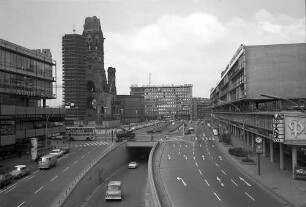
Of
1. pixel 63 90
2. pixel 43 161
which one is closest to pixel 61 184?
pixel 43 161

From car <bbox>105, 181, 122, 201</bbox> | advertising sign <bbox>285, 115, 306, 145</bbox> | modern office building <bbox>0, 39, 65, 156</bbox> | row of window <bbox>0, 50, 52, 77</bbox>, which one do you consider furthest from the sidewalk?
row of window <bbox>0, 50, 52, 77</bbox>

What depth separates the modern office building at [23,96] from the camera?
203 feet

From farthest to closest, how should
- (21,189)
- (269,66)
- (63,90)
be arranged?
(63,90) < (269,66) < (21,189)

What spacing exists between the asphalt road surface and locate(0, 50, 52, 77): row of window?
2879cm

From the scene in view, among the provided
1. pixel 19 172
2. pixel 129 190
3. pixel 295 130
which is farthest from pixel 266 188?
pixel 19 172

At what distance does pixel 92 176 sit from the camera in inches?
2004

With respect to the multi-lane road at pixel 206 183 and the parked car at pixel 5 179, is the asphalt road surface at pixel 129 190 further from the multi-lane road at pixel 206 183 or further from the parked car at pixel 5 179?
the parked car at pixel 5 179

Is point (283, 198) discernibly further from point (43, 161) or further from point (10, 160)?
point (10, 160)

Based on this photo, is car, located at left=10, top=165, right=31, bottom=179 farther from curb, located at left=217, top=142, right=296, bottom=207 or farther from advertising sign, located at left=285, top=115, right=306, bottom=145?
advertising sign, located at left=285, top=115, right=306, bottom=145

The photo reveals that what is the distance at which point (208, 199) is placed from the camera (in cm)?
3294

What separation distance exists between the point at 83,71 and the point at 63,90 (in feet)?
37.5

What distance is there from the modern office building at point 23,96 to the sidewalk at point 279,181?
39.1 m

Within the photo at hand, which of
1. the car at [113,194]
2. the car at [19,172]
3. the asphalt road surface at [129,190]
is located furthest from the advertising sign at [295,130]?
the car at [19,172]

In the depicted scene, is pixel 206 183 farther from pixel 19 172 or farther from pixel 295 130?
pixel 19 172
